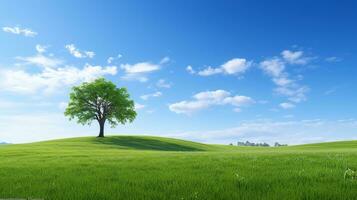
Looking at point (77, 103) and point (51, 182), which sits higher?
point (77, 103)

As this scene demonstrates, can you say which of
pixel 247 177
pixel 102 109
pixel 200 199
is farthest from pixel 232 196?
pixel 102 109

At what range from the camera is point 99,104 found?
99562 mm

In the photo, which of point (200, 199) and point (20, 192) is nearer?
point (200, 199)

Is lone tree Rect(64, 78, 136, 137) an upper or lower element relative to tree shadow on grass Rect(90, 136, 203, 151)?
upper

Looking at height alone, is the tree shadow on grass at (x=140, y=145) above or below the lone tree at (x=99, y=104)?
below

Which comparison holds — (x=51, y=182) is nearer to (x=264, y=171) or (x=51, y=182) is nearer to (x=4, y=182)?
(x=4, y=182)

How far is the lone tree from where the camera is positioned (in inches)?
3853

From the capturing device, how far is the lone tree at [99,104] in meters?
97.9

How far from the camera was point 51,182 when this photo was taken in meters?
14.1

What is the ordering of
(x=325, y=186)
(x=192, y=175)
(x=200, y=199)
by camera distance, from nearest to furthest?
(x=200, y=199), (x=325, y=186), (x=192, y=175)

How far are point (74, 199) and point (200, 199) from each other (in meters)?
3.62

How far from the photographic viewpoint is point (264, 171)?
15406 mm

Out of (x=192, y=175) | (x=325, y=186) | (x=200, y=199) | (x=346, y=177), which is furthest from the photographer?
(x=192, y=175)

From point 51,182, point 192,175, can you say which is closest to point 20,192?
point 51,182
